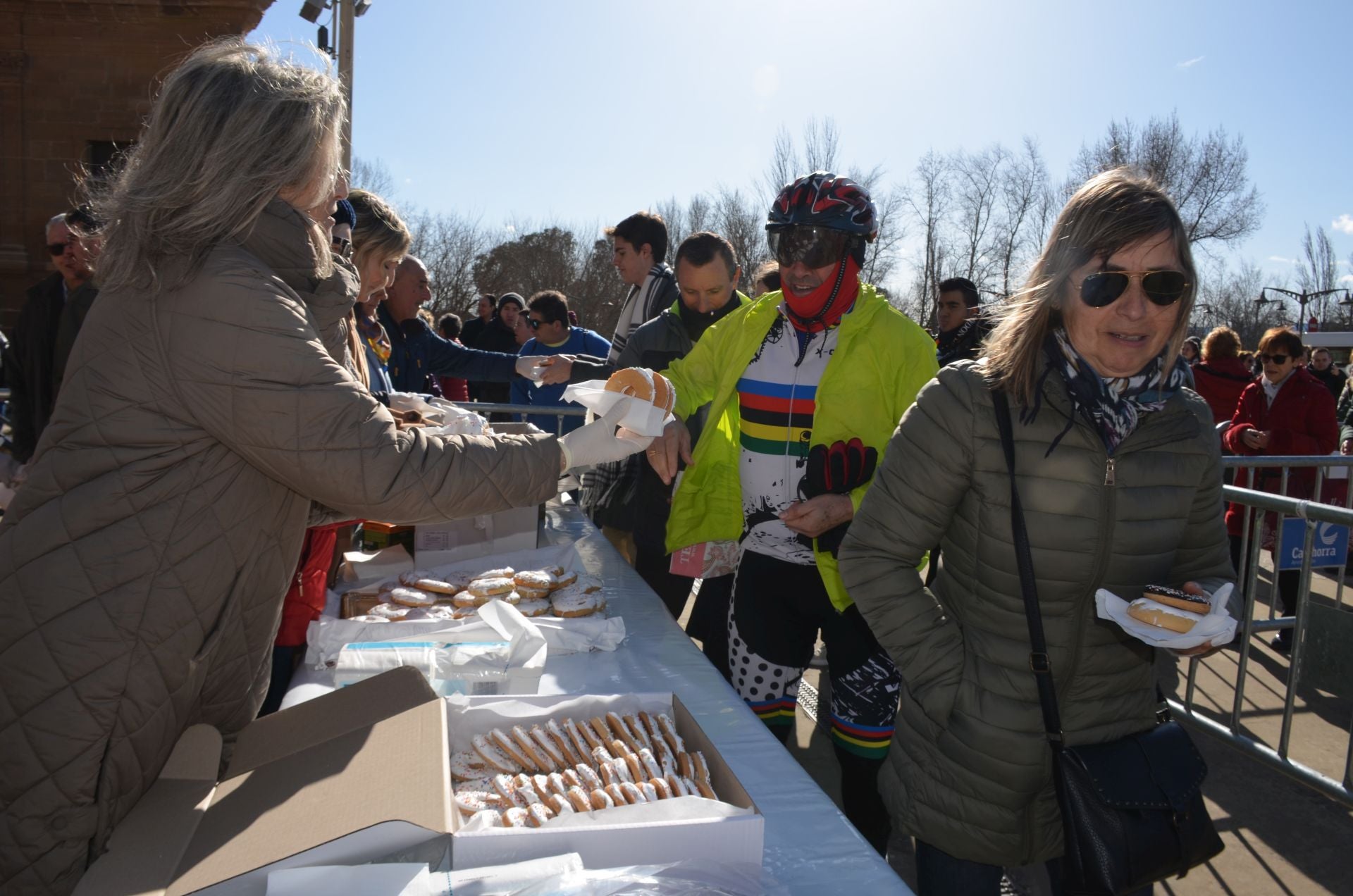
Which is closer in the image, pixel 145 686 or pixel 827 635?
pixel 145 686

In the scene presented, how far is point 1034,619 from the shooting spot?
1.70 metres

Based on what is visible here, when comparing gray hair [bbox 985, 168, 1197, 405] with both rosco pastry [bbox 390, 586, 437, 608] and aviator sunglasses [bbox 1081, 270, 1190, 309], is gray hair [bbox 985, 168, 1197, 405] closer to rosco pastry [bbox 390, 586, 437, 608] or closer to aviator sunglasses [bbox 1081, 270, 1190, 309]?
aviator sunglasses [bbox 1081, 270, 1190, 309]

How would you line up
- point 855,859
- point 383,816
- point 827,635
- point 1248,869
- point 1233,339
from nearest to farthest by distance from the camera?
→ point 383,816
point 855,859
point 827,635
point 1248,869
point 1233,339

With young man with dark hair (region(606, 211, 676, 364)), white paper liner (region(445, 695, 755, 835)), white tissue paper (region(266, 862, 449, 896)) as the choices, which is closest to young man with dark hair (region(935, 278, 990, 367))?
young man with dark hair (region(606, 211, 676, 364))

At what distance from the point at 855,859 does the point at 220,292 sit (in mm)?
1333

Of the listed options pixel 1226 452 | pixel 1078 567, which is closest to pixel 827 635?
pixel 1078 567

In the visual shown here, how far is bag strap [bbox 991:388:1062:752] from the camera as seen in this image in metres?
1.69

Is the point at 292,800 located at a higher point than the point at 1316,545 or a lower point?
higher

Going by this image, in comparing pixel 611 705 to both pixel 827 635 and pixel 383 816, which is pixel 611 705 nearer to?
pixel 383 816

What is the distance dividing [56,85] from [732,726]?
1568 cm

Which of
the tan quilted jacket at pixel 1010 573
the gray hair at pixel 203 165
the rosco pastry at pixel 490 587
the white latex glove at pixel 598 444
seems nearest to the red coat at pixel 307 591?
the rosco pastry at pixel 490 587

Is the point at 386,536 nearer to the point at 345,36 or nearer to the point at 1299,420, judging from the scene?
the point at 1299,420

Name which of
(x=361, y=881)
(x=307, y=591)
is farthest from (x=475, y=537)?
(x=361, y=881)

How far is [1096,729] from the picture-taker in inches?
69.9
